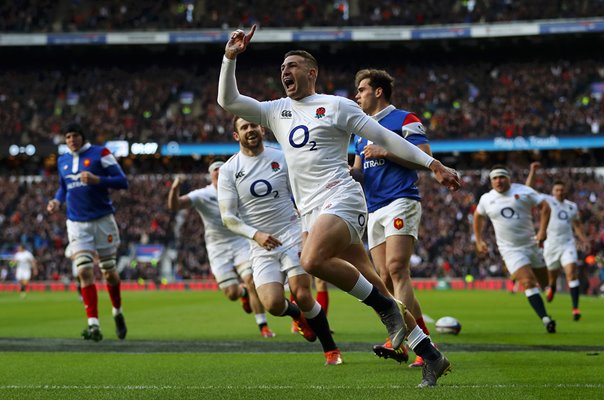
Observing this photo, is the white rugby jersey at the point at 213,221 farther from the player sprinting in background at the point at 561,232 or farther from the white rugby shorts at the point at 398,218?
the player sprinting in background at the point at 561,232

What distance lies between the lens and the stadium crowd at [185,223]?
39906 millimetres

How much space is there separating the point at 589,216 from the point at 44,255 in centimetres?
2515

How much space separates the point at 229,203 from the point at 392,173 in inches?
71.4

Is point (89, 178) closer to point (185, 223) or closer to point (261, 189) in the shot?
point (261, 189)

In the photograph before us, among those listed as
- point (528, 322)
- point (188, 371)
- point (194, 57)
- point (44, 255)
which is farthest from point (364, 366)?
point (194, 57)

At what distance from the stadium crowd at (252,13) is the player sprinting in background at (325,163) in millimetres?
44033

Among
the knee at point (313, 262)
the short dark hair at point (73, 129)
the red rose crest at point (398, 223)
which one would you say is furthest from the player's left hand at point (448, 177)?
the short dark hair at point (73, 129)

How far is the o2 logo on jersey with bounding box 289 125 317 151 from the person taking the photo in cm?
748

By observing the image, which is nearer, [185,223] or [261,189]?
[261,189]

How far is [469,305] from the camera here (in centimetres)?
2347

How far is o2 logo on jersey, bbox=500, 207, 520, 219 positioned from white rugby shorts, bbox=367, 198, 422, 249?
17.9 feet

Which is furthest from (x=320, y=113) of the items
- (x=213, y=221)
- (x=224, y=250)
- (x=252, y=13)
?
(x=252, y=13)

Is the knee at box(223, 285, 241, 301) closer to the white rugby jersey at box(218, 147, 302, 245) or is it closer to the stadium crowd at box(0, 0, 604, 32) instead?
the white rugby jersey at box(218, 147, 302, 245)

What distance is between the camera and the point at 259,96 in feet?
169
